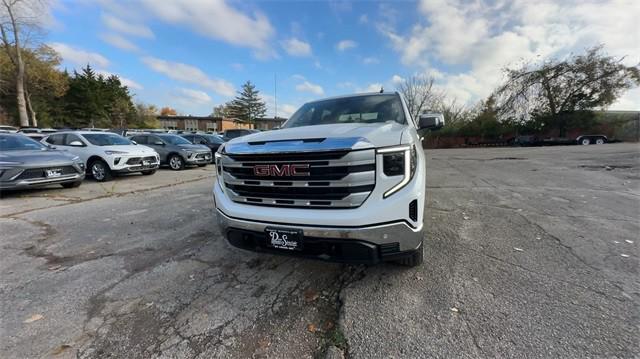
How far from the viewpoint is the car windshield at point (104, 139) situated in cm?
942

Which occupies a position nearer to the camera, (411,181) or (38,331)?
(38,331)

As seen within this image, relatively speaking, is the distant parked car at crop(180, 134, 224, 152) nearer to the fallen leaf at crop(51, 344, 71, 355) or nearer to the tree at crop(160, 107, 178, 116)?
the fallen leaf at crop(51, 344, 71, 355)

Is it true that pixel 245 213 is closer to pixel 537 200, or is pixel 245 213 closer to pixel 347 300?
pixel 347 300

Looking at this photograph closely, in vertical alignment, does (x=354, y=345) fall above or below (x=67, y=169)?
below

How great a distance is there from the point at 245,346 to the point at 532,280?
2.59 metres

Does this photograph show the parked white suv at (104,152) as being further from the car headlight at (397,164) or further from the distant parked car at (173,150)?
the car headlight at (397,164)

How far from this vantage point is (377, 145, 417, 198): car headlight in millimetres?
2264

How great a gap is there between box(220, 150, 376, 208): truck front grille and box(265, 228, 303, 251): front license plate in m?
0.24

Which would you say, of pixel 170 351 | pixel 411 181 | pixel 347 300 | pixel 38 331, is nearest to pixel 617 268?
pixel 411 181

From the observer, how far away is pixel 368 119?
3.77m

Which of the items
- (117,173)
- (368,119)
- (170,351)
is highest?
(368,119)

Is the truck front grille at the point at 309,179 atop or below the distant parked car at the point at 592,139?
below

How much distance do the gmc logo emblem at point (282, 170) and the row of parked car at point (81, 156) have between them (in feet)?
23.5

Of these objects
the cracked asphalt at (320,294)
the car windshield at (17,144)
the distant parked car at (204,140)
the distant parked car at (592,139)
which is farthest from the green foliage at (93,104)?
the distant parked car at (592,139)
